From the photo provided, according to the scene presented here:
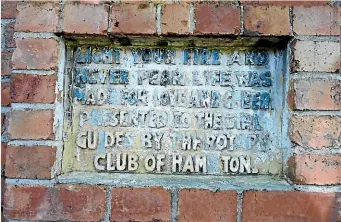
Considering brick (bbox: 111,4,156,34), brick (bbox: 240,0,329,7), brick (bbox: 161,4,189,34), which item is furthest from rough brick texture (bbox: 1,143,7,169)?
brick (bbox: 240,0,329,7)

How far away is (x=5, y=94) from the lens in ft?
4.54

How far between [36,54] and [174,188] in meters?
0.58

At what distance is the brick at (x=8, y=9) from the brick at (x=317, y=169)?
0.99 metres

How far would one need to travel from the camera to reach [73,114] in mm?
1369

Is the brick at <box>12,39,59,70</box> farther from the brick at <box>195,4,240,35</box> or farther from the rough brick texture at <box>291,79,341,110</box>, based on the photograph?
the rough brick texture at <box>291,79,341,110</box>

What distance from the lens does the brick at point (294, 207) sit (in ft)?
4.09

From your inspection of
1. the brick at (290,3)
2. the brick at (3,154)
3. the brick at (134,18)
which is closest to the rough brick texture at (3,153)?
the brick at (3,154)

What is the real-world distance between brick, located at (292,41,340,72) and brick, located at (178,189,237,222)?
43 cm

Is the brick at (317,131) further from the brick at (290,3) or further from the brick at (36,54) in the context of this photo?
the brick at (36,54)

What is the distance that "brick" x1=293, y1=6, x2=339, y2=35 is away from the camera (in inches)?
50.4

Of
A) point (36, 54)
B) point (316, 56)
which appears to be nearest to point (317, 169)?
point (316, 56)

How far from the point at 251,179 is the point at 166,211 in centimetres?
28

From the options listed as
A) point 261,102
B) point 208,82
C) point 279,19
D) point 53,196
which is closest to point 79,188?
point 53,196

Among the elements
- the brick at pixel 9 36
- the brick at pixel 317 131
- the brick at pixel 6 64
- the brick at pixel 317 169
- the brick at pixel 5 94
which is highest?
the brick at pixel 9 36
